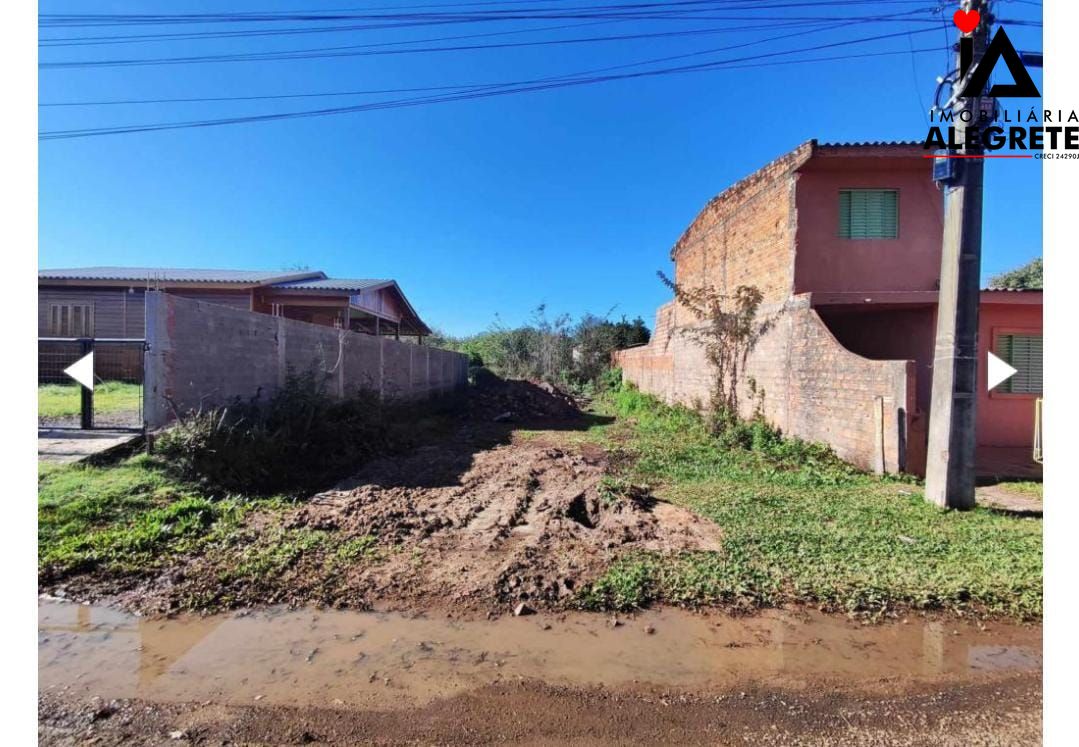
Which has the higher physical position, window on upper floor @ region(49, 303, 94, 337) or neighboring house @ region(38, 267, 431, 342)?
neighboring house @ region(38, 267, 431, 342)

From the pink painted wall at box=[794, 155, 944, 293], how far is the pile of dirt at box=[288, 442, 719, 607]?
582 centimetres

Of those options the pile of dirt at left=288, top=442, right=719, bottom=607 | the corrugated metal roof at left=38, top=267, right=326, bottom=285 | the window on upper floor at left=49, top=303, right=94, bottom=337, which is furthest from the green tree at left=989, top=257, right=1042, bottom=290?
the window on upper floor at left=49, top=303, right=94, bottom=337

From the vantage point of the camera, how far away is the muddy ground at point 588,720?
2.12m

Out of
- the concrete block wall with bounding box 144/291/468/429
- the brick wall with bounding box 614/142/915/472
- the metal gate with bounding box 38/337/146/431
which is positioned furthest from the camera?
the brick wall with bounding box 614/142/915/472

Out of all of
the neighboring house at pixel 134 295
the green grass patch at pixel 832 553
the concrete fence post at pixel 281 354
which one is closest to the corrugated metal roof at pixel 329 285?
the neighboring house at pixel 134 295

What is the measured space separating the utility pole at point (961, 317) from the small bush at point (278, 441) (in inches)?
296

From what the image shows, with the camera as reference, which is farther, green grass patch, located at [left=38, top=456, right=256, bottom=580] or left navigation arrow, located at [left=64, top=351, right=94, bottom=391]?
left navigation arrow, located at [left=64, top=351, right=94, bottom=391]

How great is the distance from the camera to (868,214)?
863 cm

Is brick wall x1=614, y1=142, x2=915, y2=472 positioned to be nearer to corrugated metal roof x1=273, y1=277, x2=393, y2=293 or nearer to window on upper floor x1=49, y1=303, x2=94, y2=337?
corrugated metal roof x1=273, y1=277, x2=393, y2=293

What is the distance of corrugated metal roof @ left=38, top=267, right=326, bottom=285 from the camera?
497 inches

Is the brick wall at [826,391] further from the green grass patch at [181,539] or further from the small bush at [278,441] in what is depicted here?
the small bush at [278,441]


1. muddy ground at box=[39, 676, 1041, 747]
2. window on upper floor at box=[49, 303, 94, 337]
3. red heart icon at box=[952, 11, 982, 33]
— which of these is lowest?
muddy ground at box=[39, 676, 1041, 747]

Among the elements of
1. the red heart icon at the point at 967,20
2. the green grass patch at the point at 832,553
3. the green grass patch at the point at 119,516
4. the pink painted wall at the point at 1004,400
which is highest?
the red heart icon at the point at 967,20
